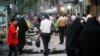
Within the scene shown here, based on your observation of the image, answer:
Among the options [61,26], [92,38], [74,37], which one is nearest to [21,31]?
[61,26]

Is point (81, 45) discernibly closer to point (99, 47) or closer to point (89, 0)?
point (99, 47)

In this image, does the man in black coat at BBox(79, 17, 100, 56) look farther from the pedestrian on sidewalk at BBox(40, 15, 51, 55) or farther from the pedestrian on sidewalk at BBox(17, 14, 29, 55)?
the pedestrian on sidewalk at BBox(17, 14, 29, 55)

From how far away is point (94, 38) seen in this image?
9.65 meters

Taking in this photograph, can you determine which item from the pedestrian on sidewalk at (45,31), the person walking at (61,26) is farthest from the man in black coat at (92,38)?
the person walking at (61,26)

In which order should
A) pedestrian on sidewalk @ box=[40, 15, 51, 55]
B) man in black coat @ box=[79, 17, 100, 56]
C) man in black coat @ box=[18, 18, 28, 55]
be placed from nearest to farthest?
man in black coat @ box=[79, 17, 100, 56]
pedestrian on sidewalk @ box=[40, 15, 51, 55]
man in black coat @ box=[18, 18, 28, 55]

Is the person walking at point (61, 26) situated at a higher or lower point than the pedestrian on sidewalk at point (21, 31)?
lower

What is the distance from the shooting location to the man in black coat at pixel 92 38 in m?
9.62

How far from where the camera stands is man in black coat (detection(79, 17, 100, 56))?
31.6 feet

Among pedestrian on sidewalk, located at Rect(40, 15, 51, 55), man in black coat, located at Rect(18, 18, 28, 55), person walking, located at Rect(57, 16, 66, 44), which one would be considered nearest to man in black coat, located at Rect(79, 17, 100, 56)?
A: pedestrian on sidewalk, located at Rect(40, 15, 51, 55)

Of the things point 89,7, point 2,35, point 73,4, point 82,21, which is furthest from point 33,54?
point 73,4

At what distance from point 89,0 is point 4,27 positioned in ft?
58.7

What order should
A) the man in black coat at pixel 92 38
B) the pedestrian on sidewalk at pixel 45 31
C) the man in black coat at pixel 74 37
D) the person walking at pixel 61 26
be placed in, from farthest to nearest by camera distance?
the person walking at pixel 61 26 → the pedestrian on sidewalk at pixel 45 31 → the man in black coat at pixel 74 37 → the man in black coat at pixel 92 38

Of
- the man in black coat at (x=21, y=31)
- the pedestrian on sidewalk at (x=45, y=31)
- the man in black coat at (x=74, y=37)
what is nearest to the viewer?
the man in black coat at (x=74, y=37)

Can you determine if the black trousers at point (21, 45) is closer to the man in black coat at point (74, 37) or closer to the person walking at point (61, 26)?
the person walking at point (61, 26)
